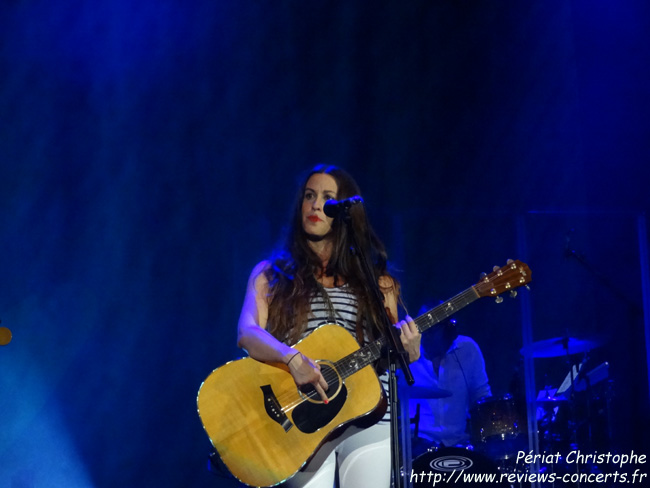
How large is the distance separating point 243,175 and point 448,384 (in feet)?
7.63

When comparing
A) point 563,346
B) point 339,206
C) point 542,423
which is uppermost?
point 339,206

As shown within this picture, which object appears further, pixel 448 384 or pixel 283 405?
pixel 448 384

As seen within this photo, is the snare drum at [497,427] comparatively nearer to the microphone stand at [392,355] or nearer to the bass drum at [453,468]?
the bass drum at [453,468]

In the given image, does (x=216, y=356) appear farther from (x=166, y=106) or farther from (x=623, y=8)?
(x=623, y=8)

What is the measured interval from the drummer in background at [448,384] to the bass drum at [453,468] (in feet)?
1.52

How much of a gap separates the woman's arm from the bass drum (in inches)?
104

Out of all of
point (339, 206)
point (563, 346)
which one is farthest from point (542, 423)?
point (339, 206)

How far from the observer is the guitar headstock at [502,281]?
294 centimetres

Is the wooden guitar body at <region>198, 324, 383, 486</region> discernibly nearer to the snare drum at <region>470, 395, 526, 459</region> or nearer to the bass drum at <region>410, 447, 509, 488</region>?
the bass drum at <region>410, 447, 509, 488</region>

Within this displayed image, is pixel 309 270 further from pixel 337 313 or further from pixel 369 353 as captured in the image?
pixel 369 353

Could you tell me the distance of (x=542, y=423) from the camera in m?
6.00

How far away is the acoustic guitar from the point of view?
2.61m

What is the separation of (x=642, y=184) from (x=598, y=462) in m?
2.21

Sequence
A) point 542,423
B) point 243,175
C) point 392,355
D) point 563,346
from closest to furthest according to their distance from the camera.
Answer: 1. point 392,355
2. point 243,175
3. point 563,346
4. point 542,423
